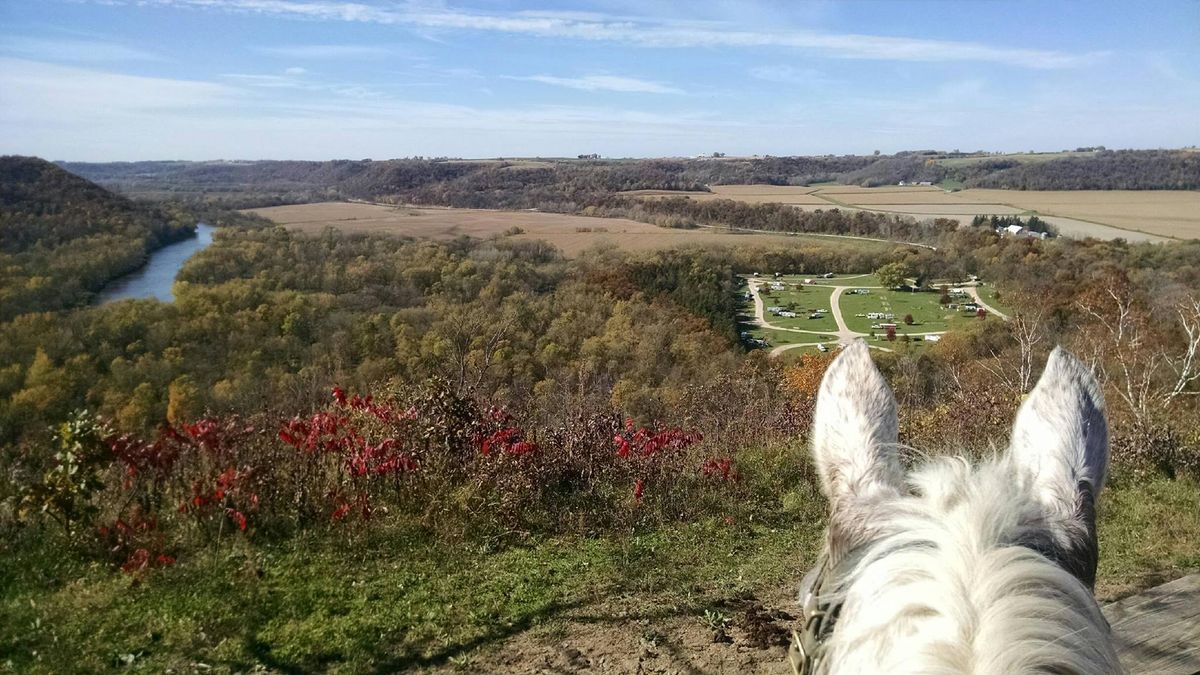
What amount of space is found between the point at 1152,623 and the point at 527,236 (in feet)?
126

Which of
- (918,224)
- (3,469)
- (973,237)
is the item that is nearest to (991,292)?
(973,237)

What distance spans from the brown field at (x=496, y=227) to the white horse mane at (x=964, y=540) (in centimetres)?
3257

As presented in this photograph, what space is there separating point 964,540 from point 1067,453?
1.38 ft

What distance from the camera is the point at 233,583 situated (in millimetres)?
3746

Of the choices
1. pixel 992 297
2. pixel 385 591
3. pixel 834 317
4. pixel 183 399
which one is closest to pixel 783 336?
pixel 834 317

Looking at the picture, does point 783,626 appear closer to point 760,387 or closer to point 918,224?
point 760,387

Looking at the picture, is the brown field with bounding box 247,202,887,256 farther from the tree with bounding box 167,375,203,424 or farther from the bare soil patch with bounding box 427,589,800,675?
the bare soil patch with bounding box 427,589,800,675

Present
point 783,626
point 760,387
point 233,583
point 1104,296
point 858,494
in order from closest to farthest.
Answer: point 858,494 < point 783,626 < point 233,583 < point 760,387 < point 1104,296

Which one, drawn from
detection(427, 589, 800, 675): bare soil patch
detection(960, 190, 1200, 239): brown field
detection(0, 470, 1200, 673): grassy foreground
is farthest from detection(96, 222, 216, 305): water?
detection(960, 190, 1200, 239): brown field

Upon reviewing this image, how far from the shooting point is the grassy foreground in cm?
321

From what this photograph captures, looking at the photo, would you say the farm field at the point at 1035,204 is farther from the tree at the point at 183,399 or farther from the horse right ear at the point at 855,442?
the horse right ear at the point at 855,442

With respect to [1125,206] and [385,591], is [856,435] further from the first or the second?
[1125,206]

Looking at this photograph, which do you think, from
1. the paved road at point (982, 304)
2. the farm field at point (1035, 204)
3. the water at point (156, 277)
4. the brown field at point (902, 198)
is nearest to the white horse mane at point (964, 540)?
the water at point (156, 277)

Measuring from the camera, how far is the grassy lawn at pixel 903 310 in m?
22.1
